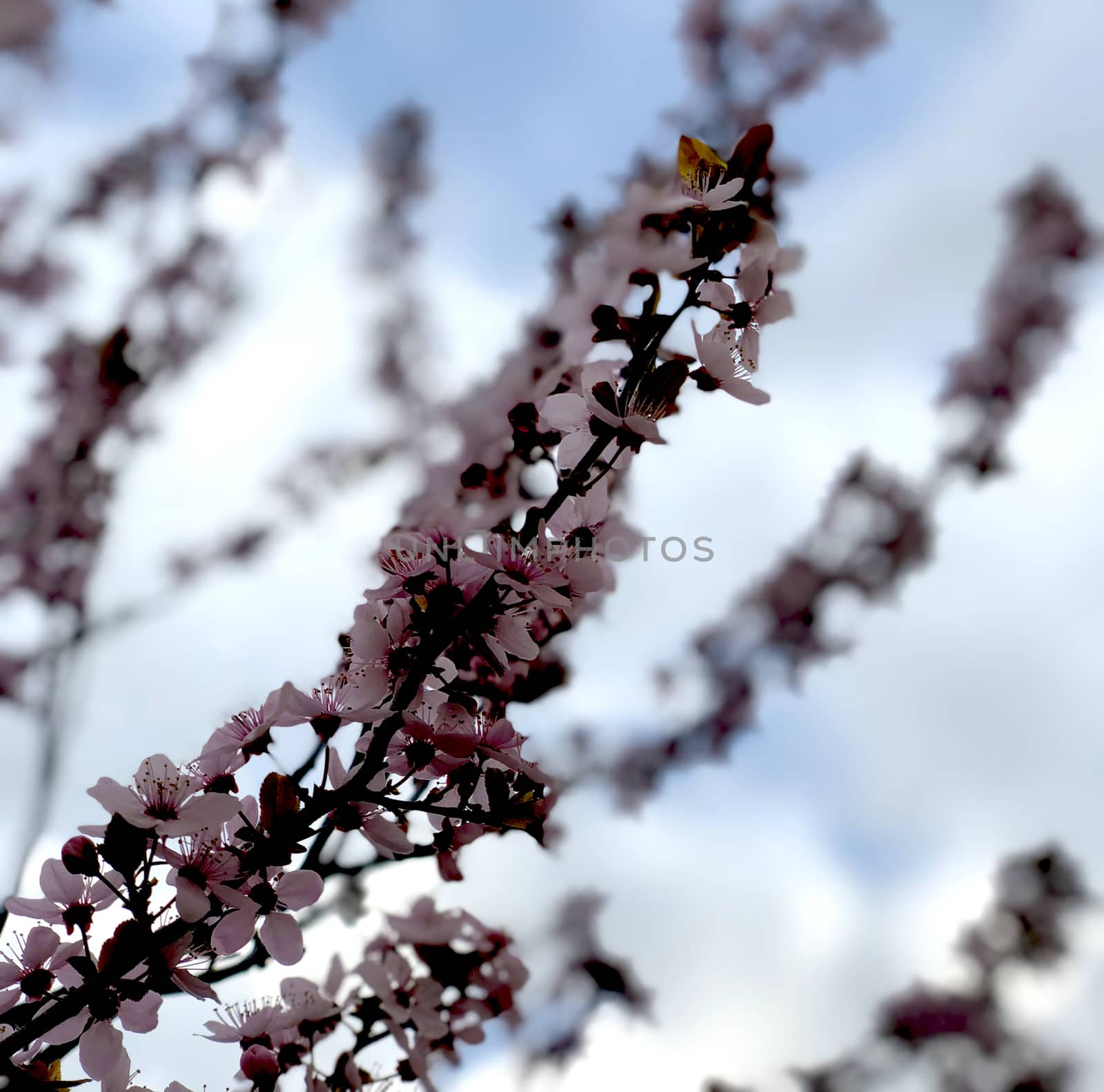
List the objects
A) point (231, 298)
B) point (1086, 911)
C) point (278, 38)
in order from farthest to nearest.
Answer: point (231, 298) < point (278, 38) < point (1086, 911)

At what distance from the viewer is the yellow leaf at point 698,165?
3.97 ft

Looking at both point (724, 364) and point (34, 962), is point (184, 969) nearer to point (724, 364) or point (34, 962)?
point (34, 962)

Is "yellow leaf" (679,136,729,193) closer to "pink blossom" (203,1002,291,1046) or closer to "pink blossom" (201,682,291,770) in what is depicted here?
"pink blossom" (201,682,291,770)

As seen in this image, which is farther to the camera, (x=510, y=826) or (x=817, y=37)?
(x=817, y=37)

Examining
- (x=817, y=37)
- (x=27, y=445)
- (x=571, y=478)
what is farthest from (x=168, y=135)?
(x=571, y=478)

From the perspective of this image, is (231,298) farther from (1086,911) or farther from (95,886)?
(1086,911)

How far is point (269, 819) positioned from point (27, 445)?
5.26 m

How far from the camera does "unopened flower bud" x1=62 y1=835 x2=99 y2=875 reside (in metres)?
1.06

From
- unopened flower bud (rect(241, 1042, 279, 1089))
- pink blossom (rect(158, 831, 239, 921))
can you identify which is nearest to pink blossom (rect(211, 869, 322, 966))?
pink blossom (rect(158, 831, 239, 921))

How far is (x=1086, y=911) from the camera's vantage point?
4.04 meters

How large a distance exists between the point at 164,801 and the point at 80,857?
0.46 feet

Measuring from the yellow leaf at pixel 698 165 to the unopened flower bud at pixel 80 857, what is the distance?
1.25 metres

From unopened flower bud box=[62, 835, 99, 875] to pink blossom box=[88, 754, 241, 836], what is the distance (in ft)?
0.35

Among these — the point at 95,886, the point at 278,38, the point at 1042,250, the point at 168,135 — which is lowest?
the point at 95,886
